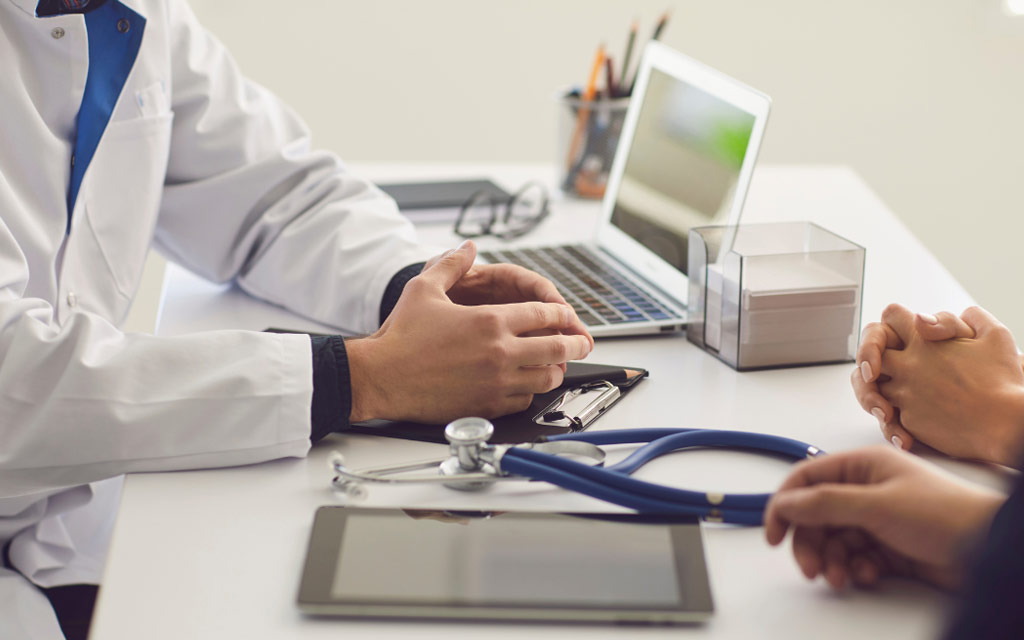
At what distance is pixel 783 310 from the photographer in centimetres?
95

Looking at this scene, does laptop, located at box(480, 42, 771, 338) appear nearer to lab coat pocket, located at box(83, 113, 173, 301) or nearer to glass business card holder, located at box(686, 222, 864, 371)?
glass business card holder, located at box(686, 222, 864, 371)

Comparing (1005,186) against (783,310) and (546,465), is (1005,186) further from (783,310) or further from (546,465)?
(546,465)

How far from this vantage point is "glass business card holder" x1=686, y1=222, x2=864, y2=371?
95 centimetres

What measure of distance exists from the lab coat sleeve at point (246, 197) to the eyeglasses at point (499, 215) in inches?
8.4

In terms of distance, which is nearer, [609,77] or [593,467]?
[593,467]

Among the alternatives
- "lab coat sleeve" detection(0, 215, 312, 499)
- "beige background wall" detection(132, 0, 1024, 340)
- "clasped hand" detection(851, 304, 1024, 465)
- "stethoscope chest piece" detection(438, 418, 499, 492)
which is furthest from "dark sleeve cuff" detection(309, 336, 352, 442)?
"beige background wall" detection(132, 0, 1024, 340)

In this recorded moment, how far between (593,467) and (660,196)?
608 millimetres

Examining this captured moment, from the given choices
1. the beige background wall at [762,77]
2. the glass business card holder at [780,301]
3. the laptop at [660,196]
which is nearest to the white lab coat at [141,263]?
the laptop at [660,196]

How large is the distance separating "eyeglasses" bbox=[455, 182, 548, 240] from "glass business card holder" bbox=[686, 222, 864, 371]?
1.63 ft

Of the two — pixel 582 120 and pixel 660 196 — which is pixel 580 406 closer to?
pixel 660 196

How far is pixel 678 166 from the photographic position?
1185 millimetres

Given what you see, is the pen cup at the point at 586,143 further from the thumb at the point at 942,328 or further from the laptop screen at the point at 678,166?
the thumb at the point at 942,328

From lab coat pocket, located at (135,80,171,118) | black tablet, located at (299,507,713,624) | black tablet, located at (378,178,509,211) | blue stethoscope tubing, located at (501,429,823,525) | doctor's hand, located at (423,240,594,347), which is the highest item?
lab coat pocket, located at (135,80,171,118)

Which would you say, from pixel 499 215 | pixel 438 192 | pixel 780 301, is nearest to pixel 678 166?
pixel 780 301
